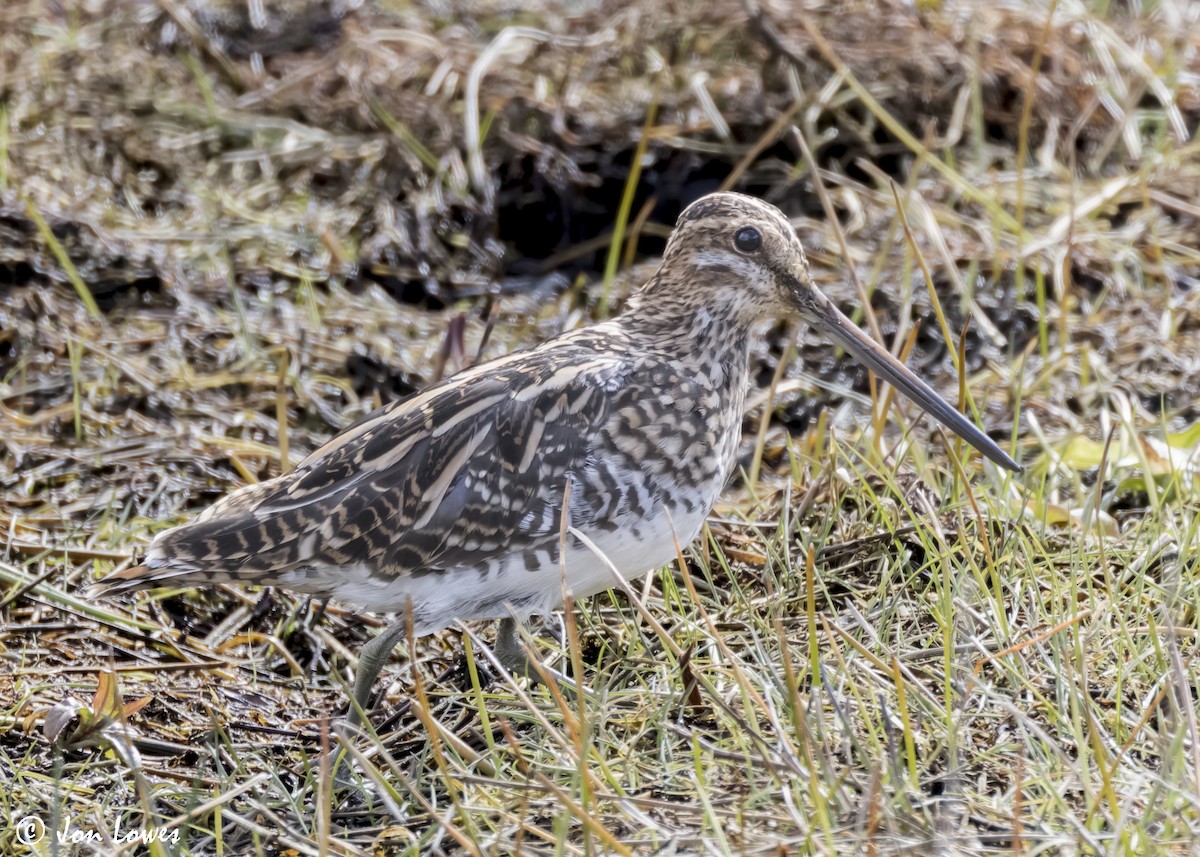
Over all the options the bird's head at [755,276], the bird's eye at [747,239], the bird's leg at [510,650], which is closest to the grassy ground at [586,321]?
the bird's leg at [510,650]

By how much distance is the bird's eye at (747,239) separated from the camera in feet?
12.1

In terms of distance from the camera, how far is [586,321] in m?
5.46

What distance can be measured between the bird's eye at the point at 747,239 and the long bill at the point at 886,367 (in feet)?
0.59

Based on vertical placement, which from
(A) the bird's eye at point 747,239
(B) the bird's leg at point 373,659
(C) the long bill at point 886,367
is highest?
(A) the bird's eye at point 747,239

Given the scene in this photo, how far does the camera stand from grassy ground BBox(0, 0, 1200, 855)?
9.91 ft

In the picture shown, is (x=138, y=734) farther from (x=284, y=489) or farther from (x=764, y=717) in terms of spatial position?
(x=764, y=717)

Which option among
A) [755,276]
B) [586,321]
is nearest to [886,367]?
[755,276]

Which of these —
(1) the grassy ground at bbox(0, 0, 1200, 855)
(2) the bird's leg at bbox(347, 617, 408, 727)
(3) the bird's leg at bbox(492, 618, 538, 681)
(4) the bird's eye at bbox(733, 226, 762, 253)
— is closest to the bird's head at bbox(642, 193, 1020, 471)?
(4) the bird's eye at bbox(733, 226, 762, 253)

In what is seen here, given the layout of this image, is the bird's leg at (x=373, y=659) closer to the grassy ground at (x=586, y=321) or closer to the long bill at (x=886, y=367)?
the grassy ground at (x=586, y=321)

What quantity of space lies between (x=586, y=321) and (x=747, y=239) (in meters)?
1.81

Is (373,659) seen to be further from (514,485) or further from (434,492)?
(514,485)

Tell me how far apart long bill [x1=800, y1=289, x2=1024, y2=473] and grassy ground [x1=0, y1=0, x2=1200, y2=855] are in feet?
0.49

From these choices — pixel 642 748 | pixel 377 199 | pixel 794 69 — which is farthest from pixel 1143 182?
pixel 642 748

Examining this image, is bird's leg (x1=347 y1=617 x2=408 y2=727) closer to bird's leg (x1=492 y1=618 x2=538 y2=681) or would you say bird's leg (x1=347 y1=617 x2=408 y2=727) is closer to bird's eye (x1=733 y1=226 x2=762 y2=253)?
bird's leg (x1=492 y1=618 x2=538 y2=681)
